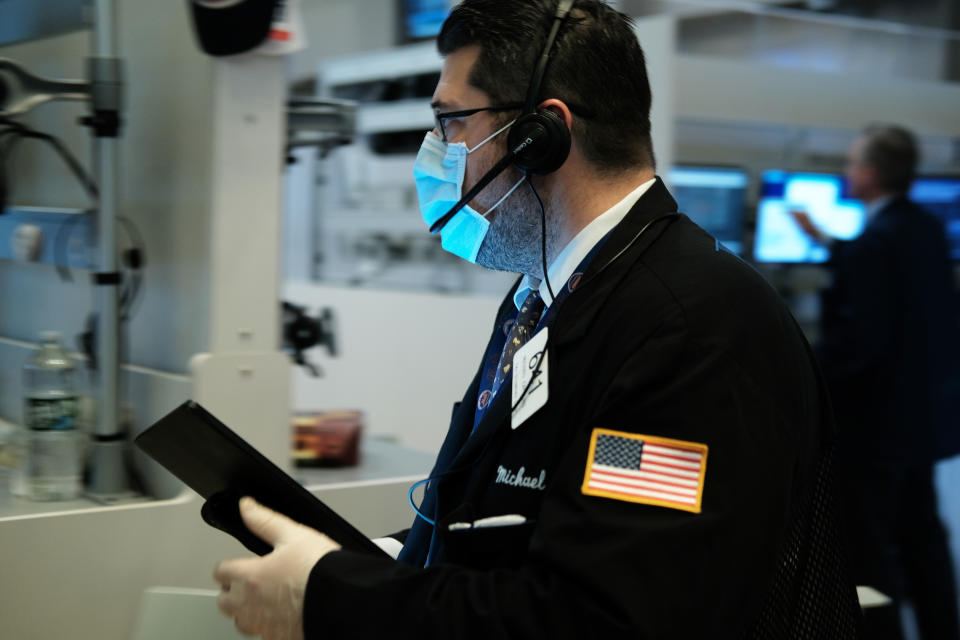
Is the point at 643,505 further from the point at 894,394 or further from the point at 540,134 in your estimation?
the point at 894,394

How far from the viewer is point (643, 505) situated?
91cm

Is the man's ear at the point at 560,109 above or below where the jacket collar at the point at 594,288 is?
above

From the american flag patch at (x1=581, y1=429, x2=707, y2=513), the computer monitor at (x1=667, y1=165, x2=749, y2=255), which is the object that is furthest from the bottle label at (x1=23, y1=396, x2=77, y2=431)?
the computer monitor at (x1=667, y1=165, x2=749, y2=255)

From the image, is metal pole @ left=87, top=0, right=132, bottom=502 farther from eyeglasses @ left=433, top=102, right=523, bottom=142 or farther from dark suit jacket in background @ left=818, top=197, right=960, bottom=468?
dark suit jacket in background @ left=818, top=197, right=960, bottom=468

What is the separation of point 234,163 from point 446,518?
970 millimetres

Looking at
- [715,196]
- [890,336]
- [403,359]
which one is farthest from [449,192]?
[715,196]

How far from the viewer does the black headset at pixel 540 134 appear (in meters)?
1.14

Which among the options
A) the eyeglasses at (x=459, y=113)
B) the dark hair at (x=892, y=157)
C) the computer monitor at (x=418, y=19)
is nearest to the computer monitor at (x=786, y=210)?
the dark hair at (x=892, y=157)

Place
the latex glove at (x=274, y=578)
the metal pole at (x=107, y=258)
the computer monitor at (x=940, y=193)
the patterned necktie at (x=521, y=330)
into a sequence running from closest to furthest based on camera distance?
the latex glove at (x=274, y=578), the patterned necktie at (x=521, y=330), the metal pole at (x=107, y=258), the computer monitor at (x=940, y=193)

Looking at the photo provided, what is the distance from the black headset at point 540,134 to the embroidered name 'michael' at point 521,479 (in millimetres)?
347

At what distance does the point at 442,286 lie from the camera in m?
4.40

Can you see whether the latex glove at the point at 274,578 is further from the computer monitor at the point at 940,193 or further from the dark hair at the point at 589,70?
the computer monitor at the point at 940,193

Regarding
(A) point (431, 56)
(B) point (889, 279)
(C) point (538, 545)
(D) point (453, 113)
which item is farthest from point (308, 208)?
(C) point (538, 545)

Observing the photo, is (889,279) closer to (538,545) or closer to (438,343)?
(438,343)
